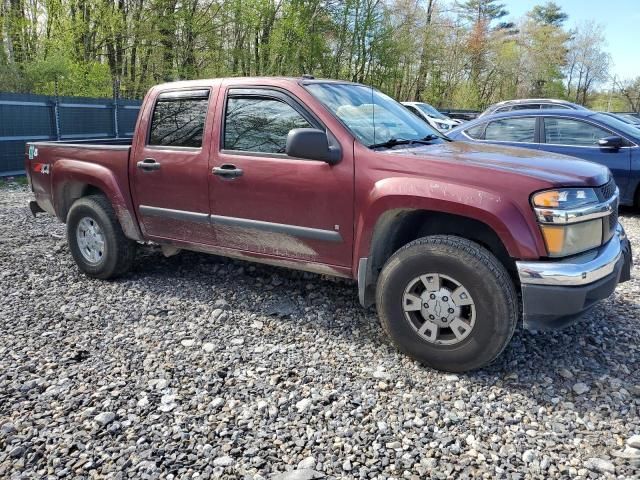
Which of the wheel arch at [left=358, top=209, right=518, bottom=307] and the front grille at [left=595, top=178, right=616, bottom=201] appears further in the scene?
the wheel arch at [left=358, top=209, right=518, bottom=307]

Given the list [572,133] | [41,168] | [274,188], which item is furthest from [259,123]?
[572,133]

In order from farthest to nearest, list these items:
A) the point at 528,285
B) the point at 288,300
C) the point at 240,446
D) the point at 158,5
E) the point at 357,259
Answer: the point at 158,5
the point at 288,300
the point at 357,259
the point at 528,285
the point at 240,446

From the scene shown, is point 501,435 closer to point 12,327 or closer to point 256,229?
point 256,229

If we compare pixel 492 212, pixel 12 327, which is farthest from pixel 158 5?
pixel 492 212

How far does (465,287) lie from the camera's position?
10.1ft

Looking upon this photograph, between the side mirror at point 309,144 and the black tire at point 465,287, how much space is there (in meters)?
0.79

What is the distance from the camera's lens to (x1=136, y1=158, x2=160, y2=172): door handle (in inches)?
172

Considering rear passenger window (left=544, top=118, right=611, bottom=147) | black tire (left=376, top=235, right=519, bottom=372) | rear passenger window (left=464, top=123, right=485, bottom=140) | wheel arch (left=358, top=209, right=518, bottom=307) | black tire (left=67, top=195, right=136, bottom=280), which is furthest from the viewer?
rear passenger window (left=464, top=123, right=485, bottom=140)

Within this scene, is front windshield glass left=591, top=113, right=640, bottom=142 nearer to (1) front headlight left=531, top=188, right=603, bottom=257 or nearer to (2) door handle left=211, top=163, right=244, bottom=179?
(1) front headlight left=531, top=188, right=603, bottom=257

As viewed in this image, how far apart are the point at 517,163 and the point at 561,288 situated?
32.2 inches

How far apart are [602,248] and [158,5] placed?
68.9ft

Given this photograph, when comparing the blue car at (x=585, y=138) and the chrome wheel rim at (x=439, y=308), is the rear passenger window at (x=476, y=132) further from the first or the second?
the chrome wheel rim at (x=439, y=308)

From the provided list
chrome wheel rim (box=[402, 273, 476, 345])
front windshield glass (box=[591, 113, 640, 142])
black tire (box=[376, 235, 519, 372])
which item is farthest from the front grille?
front windshield glass (box=[591, 113, 640, 142])

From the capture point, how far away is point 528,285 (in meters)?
2.91
